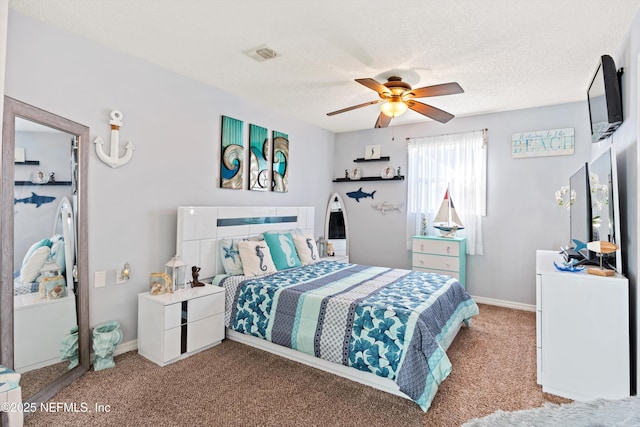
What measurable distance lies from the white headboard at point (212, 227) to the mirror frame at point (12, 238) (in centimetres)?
78

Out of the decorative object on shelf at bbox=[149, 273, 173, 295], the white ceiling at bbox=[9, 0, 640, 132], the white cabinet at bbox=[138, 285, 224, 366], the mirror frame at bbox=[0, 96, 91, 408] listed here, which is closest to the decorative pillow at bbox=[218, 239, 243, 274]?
the white cabinet at bbox=[138, 285, 224, 366]

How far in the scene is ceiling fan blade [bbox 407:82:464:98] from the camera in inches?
98.6

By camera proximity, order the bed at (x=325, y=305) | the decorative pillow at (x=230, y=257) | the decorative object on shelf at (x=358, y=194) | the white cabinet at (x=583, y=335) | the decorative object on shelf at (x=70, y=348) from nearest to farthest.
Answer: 1. the white cabinet at (x=583, y=335)
2. the bed at (x=325, y=305)
3. the decorative object on shelf at (x=70, y=348)
4. the decorative pillow at (x=230, y=257)
5. the decorative object on shelf at (x=358, y=194)

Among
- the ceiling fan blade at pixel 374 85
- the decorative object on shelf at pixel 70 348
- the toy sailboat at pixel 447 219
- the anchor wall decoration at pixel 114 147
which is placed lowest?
the decorative object on shelf at pixel 70 348

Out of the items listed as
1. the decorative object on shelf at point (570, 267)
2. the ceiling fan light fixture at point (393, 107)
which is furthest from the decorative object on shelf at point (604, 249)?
the ceiling fan light fixture at point (393, 107)

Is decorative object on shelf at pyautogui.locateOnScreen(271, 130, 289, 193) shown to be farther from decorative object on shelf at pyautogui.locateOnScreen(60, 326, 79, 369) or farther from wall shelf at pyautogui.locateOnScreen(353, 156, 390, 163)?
decorative object on shelf at pyautogui.locateOnScreen(60, 326, 79, 369)

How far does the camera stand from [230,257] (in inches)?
130

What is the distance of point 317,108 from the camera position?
4.15 meters

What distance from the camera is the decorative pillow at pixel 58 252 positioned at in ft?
7.19

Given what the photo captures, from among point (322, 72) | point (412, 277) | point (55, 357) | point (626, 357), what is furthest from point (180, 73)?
point (626, 357)

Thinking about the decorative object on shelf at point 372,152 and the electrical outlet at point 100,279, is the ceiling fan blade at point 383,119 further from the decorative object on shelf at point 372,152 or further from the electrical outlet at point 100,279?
the electrical outlet at point 100,279

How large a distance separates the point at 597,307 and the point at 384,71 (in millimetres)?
2409

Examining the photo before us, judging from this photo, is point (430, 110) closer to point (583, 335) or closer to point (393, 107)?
point (393, 107)

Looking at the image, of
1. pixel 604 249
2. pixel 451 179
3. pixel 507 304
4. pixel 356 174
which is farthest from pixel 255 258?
pixel 507 304
